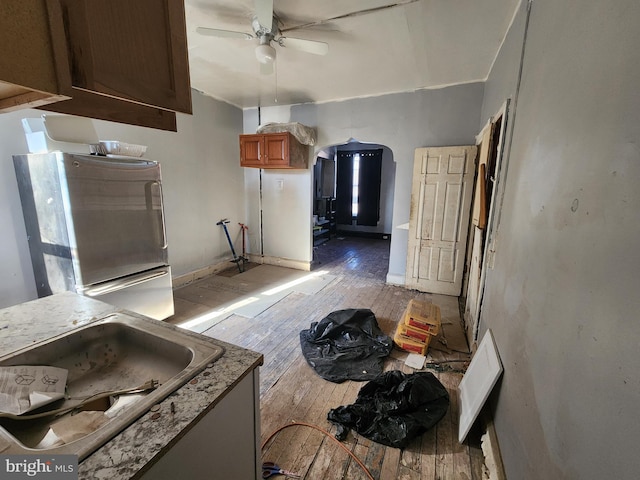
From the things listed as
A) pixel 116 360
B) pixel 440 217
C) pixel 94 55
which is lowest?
pixel 116 360

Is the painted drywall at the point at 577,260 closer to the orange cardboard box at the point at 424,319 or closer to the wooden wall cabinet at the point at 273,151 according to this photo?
the orange cardboard box at the point at 424,319

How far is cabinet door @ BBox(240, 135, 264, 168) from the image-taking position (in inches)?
159

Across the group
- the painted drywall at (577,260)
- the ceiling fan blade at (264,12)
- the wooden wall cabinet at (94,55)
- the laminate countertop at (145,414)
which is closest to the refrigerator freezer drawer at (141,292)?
the laminate countertop at (145,414)

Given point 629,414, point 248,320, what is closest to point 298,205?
point 248,320

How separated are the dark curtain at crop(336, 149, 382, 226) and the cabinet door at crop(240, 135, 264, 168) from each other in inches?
147

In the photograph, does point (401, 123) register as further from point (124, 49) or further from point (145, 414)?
point (145, 414)

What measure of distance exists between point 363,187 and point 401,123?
3655mm

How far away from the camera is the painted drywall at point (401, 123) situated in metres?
3.36

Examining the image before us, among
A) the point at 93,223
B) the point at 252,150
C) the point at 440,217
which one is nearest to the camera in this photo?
the point at 93,223

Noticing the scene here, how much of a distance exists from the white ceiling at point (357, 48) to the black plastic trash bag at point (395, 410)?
2645 mm

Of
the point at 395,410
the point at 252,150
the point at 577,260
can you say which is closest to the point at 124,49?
the point at 577,260

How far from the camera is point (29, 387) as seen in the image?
0.82m

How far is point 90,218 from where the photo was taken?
7.09 ft

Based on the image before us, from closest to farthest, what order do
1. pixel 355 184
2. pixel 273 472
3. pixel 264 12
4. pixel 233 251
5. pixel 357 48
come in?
pixel 273 472 < pixel 264 12 < pixel 357 48 < pixel 233 251 < pixel 355 184
